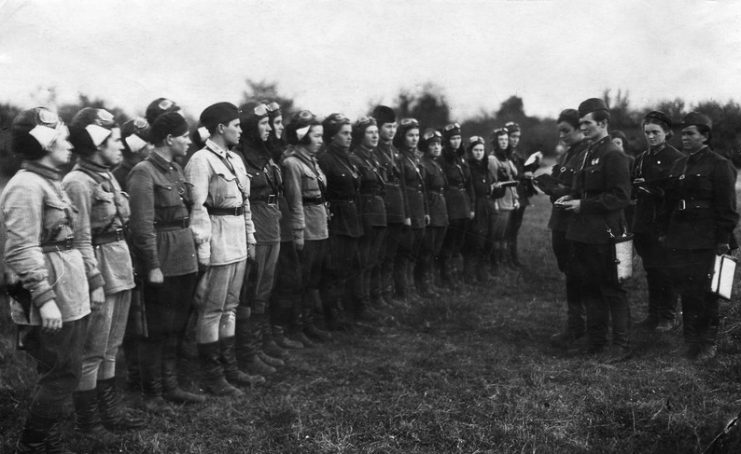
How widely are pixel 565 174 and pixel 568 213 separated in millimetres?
507

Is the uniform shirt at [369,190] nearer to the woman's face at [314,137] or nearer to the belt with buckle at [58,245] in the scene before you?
the woman's face at [314,137]

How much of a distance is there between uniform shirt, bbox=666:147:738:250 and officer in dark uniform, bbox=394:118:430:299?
11.2 ft

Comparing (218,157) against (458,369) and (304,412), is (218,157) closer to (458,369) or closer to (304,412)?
(304,412)

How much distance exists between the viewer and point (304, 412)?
4367 millimetres

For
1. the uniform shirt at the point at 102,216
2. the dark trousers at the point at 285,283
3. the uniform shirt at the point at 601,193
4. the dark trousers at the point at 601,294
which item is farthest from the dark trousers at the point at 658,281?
the uniform shirt at the point at 102,216

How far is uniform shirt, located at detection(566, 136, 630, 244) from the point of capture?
539 centimetres

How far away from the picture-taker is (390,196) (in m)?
7.67

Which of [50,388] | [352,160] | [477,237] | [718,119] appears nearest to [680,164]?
[718,119]

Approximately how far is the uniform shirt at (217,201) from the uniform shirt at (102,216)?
63 cm

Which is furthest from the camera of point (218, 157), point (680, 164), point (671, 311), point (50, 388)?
point (671, 311)

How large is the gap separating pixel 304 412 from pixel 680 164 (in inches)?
164

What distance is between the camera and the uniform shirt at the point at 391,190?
766cm

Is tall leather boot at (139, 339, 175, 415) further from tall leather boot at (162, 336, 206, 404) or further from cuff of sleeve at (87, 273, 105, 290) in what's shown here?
cuff of sleeve at (87, 273, 105, 290)

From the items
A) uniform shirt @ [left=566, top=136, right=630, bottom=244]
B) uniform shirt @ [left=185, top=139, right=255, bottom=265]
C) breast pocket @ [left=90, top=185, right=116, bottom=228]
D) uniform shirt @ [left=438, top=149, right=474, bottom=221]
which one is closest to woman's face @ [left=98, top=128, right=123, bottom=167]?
breast pocket @ [left=90, top=185, right=116, bottom=228]
